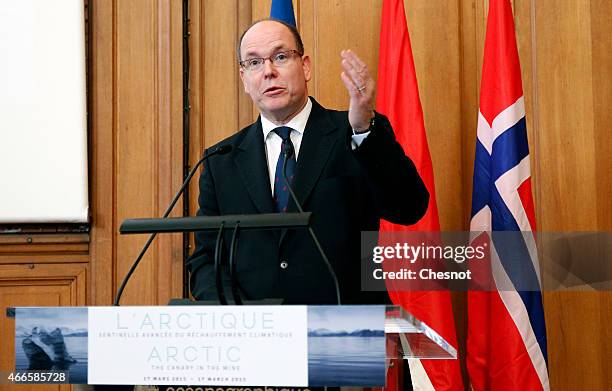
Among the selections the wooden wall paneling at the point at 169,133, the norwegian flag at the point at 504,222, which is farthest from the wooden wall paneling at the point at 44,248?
the norwegian flag at the point at 504,222

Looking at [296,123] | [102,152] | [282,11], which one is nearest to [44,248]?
[102,152]

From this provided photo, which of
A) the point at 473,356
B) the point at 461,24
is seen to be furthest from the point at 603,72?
the point at 473,356

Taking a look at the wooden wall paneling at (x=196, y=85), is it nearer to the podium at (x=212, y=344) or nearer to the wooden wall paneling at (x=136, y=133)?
the wooden wall paneling at (x=136, y=133)

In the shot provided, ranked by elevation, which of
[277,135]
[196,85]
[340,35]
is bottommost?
[277,135]

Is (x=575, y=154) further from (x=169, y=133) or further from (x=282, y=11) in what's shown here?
(x=169, y=133)

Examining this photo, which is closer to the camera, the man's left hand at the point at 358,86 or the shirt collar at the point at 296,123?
the man's left hand at the point at 358,86

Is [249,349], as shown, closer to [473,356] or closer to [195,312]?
[195,312]

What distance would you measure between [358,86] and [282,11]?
177cm

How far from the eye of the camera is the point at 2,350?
3773 millimetres

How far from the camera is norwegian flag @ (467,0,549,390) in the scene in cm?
332

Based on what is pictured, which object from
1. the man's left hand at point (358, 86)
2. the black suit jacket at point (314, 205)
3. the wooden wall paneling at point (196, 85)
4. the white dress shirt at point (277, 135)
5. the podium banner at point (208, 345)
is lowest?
the podium banner at point (208, 345)

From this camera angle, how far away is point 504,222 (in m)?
3.38

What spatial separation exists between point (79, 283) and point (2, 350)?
48cm

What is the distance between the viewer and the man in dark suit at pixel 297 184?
2.36 meters
